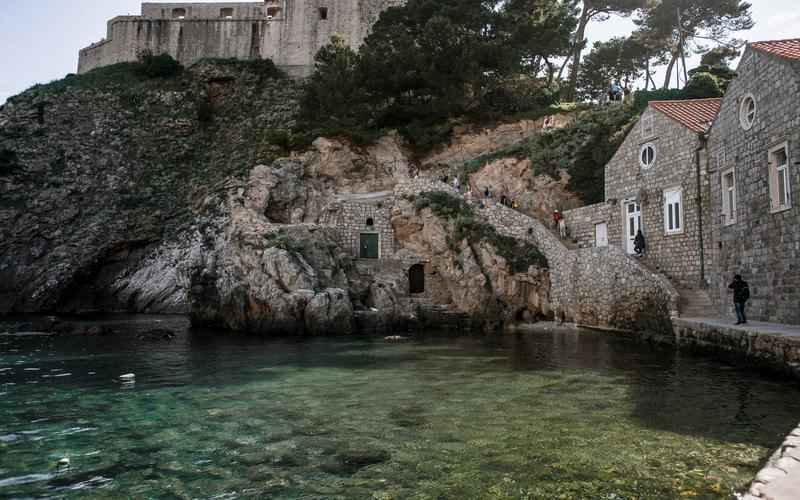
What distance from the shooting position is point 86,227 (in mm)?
35625

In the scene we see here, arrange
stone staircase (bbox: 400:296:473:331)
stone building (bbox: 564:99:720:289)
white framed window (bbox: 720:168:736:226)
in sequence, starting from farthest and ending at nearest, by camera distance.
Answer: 1. stone staircase (bbox: 400:296:473:331)
2. stone building (bbox: 564:99:720:289)
3. white framed window (bbox: 720:168:736:226)

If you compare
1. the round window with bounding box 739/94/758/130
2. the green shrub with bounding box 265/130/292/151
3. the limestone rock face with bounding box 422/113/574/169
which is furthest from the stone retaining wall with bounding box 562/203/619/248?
the green shrub with bounding box 265/130/292/151

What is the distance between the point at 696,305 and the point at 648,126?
7.58m

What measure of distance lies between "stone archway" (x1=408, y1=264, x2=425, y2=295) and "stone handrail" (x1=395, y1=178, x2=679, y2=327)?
15.3 feet

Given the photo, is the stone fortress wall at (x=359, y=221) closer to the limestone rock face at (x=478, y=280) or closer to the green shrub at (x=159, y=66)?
the limestone rock face at (x=478, y=280)

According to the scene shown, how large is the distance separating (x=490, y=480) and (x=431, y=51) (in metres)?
31.6

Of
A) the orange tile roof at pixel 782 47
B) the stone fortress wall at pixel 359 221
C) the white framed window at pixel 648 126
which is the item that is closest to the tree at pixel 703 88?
the white framed window at pixel 648 126

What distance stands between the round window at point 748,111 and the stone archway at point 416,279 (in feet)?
55.2

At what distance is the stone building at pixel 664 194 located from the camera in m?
18.8

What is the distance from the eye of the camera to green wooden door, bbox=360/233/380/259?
29.0 m

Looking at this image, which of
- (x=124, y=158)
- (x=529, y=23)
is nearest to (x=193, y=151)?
(x=124, y=158)

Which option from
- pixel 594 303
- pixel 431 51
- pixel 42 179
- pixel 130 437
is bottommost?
pixel 130 437

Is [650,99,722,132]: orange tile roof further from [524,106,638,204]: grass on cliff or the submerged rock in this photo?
the submerged rock

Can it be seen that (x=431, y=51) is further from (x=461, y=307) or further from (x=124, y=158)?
(x=124, y=158)
